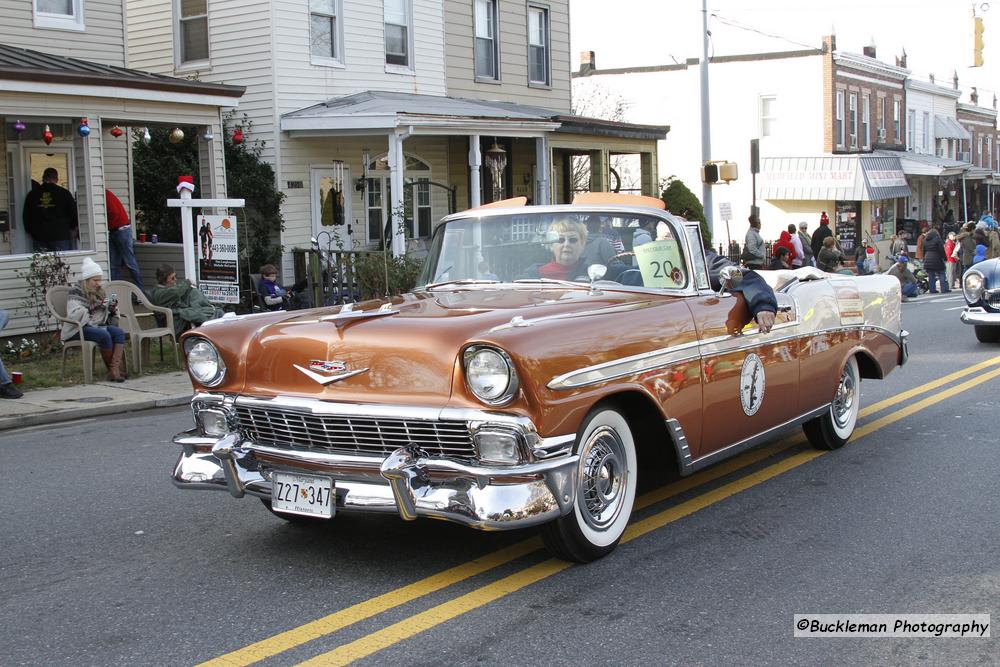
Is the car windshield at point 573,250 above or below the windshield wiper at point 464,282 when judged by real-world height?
above

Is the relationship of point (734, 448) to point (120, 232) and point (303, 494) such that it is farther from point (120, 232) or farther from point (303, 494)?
point (120, 232)

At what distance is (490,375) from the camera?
4668 millimetres

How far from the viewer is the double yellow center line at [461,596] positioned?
417cm

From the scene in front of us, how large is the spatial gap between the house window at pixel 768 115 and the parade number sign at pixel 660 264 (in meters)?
35.0

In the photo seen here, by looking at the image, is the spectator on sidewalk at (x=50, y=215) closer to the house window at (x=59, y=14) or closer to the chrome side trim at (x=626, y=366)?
the house window at (x=59, y=14)

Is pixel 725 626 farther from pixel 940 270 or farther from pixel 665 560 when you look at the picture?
pixel 940 270

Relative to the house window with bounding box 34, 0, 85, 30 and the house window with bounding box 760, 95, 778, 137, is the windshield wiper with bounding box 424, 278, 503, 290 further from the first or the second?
the house window with bounding box 760, 95, 778, 137

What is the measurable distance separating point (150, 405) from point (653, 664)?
8.01m

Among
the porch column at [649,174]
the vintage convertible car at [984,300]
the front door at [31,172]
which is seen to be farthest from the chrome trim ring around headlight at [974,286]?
the porch column at [649,174]

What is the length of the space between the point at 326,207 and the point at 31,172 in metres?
5.19

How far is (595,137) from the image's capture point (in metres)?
24.7

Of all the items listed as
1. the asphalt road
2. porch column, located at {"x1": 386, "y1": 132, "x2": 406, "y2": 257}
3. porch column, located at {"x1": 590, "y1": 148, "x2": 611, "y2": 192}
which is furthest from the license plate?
porch column, located at {"x1": 590, "y1": 148, "x2": 611, "y2": 192}

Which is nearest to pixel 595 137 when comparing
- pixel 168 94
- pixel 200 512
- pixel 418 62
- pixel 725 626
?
pixel 418 62

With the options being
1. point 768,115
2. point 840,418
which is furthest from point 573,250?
point 768,115
